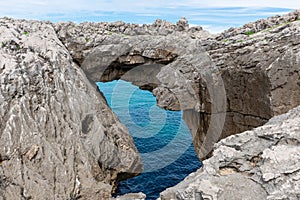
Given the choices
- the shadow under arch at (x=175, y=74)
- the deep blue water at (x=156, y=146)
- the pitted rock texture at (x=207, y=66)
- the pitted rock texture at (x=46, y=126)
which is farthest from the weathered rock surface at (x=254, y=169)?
the deep blue water at (x=156, y=146)

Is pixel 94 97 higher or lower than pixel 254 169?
lower

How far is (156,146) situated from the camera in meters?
30.4

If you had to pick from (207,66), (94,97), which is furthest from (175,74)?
(94,97)

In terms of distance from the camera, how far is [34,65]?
15.9 m

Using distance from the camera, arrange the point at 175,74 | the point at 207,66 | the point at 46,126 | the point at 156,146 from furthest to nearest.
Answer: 1. the point at 156,146
2. the point at 175,74
3. the point at 207,66
4. the point at 46,126

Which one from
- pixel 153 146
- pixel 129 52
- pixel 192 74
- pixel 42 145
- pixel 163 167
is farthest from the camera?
pixel 153 146

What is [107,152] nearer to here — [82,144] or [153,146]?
[82,144]

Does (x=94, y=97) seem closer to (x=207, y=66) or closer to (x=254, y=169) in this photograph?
(x=207, y=66)

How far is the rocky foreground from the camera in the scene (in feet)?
42.7

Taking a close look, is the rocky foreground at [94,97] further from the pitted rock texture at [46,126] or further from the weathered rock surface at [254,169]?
the weathered rock surface at [254,169]

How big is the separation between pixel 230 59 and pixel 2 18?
16538 mm

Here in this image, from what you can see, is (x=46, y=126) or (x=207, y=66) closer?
(x=46, y=126)

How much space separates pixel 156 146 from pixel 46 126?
675 inches

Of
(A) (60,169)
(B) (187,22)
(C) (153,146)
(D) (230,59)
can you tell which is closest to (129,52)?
(B) (187,22)
